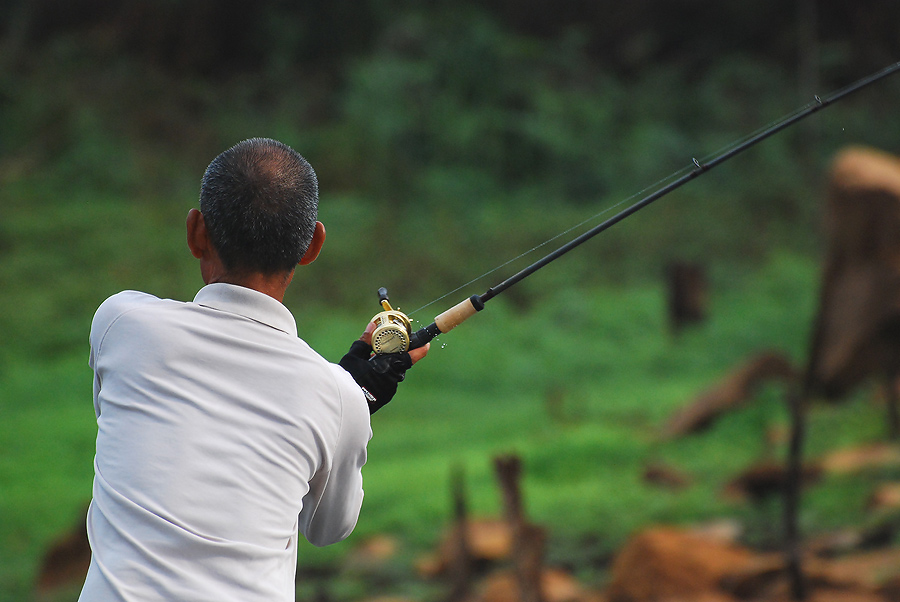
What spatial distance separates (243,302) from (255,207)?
0.38 ft

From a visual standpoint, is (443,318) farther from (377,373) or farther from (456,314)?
(377,373)

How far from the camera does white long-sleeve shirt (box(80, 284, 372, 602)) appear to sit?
104 cm

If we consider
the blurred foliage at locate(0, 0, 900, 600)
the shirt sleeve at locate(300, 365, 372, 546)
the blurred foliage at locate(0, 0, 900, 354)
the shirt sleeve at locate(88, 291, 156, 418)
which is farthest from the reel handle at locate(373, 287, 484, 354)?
the blurred foliage at locate(0, 0, 900, 354)

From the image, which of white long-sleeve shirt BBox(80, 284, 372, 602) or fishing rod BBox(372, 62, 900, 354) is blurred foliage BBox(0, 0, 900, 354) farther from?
white long-sleeve shirt BBox(80, 284, 372, 602)

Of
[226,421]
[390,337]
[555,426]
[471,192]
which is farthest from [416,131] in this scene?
[226,421]

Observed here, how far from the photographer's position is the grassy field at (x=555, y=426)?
522 centimetres

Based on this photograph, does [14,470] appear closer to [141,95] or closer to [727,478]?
[727,478]

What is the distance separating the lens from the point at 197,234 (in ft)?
4.06

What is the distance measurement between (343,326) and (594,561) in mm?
3737

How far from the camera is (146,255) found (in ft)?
29.5

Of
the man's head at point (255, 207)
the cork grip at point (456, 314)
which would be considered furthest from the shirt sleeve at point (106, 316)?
the cork grip at point (456, 314)

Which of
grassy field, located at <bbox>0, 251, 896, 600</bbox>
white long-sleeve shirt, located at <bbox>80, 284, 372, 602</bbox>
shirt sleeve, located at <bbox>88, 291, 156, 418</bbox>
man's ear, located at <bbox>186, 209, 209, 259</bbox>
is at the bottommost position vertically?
white long-sleeve shirt, located at <bbox>80, 284, 372, 602</bbox>

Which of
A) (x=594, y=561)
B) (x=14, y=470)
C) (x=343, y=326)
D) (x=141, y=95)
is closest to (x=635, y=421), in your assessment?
(x=594, y=561)

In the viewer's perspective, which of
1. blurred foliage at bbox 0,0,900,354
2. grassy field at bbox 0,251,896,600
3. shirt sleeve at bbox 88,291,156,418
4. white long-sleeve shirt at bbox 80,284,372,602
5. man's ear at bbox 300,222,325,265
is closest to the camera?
white long-sleeve shirt at bbox 80,284,372,602
